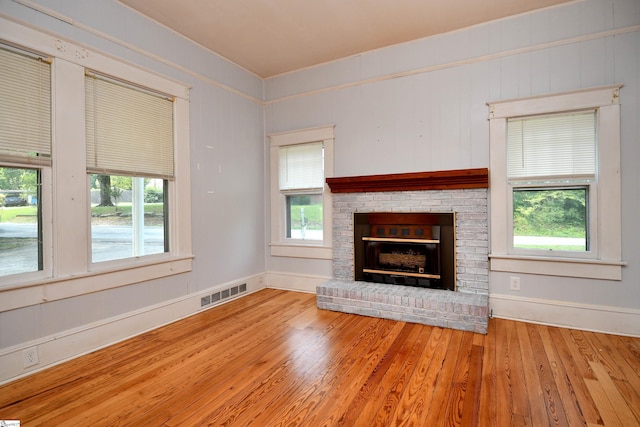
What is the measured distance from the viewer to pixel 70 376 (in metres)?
2.25

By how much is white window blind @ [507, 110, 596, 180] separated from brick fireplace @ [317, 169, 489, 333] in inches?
16.8

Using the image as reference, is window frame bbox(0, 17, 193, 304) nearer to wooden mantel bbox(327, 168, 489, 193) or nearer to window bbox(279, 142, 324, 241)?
window bbox(279, 142, 324, 241)

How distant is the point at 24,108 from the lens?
90.3 inches

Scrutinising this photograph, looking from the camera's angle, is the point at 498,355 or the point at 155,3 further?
the point at 155,3

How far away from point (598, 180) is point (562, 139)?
502 mm

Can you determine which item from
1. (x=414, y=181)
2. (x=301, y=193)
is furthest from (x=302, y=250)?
(x=414, y=181)

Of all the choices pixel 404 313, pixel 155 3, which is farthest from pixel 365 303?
pixel 155 3

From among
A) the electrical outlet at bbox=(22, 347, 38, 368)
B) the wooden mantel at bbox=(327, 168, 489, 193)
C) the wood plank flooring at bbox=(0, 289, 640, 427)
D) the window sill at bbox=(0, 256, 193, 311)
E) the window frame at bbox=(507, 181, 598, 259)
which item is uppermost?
the wooden mantel at bbox=(327, 168, 489, 193)

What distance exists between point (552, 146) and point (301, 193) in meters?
2.94

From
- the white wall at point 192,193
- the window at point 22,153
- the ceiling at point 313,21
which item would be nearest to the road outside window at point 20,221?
the window at point 22,153

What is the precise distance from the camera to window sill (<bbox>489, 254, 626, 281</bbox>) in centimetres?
289

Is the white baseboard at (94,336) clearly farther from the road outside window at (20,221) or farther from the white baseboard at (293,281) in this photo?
the white baseboard at (293,281)

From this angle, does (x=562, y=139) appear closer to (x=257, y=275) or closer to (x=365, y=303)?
(x=365, y=303)

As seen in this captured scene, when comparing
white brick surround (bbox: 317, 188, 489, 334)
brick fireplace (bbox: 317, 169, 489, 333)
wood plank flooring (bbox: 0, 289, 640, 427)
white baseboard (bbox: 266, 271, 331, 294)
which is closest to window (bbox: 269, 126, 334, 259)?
white baseboard (bbox: 266, 271, 331, 294)
